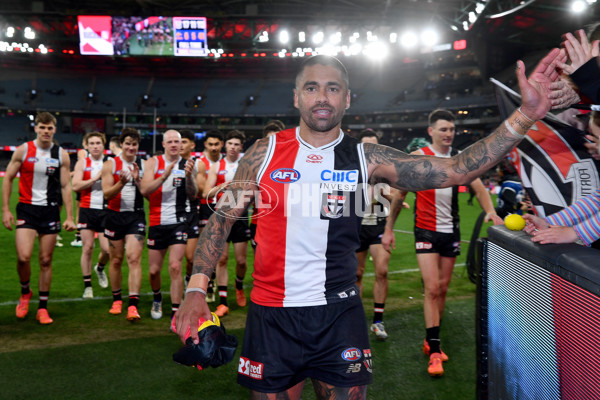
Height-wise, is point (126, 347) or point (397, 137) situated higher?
point (397, 137)

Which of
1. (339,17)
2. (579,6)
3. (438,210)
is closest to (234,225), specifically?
(438,210)

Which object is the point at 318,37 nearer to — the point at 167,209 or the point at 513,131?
the point at 167,209

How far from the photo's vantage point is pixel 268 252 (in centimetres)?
246

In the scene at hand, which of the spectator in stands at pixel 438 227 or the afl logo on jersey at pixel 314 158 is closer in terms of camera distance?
the afl logo on jersey at pixel 314 158

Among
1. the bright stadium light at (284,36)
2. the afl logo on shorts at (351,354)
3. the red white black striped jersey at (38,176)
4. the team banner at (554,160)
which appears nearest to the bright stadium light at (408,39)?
the bright stadium light at (284,36)

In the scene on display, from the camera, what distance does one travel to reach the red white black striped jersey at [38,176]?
6.07 m

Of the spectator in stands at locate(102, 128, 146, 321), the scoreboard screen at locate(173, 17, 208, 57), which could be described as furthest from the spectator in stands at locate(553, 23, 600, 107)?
the scoreboard screen at locate(173, 17, 208, 57)

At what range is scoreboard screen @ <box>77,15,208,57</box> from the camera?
3634 centimetres

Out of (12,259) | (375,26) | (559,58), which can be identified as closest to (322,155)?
(559,58)

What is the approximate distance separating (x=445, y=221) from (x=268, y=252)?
10.5 feet

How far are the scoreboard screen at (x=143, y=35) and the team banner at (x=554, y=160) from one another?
118ft

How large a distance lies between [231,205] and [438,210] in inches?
127

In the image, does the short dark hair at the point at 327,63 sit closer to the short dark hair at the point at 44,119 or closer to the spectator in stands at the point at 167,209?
the spectator in stands at the point at 167,209

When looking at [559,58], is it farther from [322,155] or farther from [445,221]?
[445,221]
